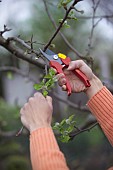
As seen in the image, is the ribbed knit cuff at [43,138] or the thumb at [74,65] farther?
the thumb at [74,65]

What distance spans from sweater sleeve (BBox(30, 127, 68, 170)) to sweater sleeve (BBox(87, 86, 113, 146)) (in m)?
0.23

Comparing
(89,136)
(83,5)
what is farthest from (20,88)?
(83,5)

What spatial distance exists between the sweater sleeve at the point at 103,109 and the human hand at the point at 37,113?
0.64 ft

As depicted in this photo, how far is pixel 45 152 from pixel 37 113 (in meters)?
0.13

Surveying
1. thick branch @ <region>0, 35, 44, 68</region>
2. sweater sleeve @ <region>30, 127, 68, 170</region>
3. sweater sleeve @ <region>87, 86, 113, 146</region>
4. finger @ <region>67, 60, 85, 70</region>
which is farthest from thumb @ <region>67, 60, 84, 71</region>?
thick branch @ <region>0, 35, 44, 68</region>

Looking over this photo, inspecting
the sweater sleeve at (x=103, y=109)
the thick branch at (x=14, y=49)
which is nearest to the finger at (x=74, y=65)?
the sweater sleeve at (x=103, y=109)

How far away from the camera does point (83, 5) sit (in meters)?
2.27

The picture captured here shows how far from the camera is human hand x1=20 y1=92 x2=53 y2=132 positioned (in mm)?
1292

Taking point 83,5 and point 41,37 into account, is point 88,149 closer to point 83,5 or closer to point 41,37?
point 83,5

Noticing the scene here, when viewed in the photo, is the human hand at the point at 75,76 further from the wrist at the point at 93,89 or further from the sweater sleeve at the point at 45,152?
the sweater sleeve at the point at 45,152

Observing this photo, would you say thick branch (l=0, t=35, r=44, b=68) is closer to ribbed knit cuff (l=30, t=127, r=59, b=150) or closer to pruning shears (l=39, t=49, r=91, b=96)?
pruning shears (l=39, t=49, r=91, b=96)

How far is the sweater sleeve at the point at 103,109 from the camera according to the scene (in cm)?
143

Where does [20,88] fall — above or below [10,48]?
above

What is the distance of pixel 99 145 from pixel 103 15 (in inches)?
127
